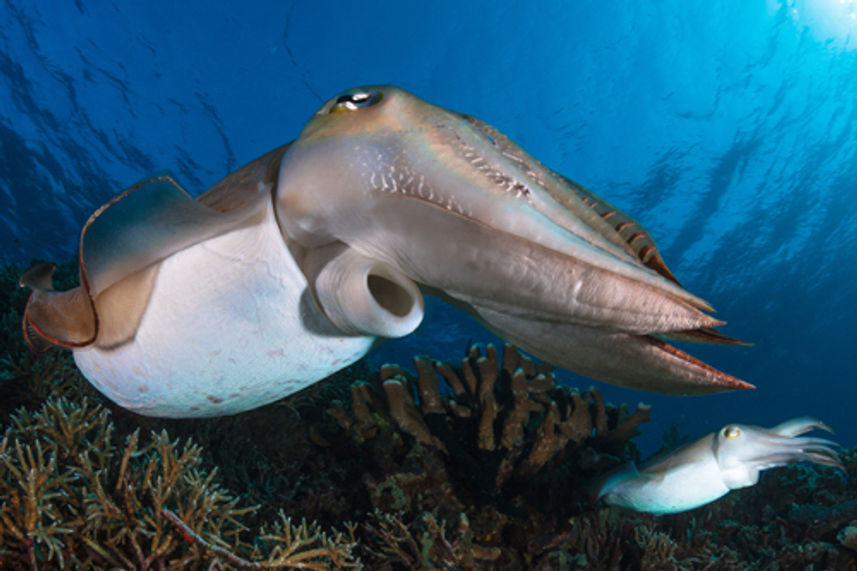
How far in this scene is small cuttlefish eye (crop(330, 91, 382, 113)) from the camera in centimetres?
123

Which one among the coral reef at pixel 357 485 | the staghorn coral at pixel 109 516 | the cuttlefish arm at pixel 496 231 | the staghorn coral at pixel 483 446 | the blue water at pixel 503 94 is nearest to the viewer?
the cuttlefish arm at pixel 496 231

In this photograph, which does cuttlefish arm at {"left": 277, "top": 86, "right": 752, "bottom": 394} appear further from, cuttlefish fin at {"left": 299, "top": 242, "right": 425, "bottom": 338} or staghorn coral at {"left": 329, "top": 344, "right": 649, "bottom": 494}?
staghorn coral at {"left": 329, "top": 344, "right": 649, "bottom": 494}

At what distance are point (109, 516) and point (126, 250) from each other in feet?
5.23

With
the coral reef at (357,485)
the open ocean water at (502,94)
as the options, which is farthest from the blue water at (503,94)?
the coral reef at (357,485)

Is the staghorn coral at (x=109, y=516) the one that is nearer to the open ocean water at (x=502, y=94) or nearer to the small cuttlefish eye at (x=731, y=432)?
the small cuttlefish eye at (x=731, y=432)

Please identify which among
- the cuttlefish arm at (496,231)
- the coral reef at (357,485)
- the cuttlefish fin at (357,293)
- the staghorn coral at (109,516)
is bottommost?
the coral reef at (357,485)

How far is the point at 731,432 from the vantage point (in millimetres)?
3889

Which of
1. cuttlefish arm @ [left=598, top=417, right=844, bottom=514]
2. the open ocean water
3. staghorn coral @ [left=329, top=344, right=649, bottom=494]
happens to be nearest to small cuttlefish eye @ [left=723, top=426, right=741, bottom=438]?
cuttlefish arm @ [left=598, top=417, right=844, bottom=514]

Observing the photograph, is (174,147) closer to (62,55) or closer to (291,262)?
(62,55)

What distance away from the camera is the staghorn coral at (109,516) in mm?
1879

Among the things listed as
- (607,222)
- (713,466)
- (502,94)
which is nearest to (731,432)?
(713,466)

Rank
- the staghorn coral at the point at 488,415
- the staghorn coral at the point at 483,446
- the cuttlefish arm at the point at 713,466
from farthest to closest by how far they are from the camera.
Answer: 1. the staghorn coral at the point at 488,415
2. the cuttlefish arm at the point at 713,466
3. the staghorn coral at the point at 483,446

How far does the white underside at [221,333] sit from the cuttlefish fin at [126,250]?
0.15 ft

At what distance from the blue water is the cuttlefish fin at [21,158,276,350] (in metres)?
21.6
